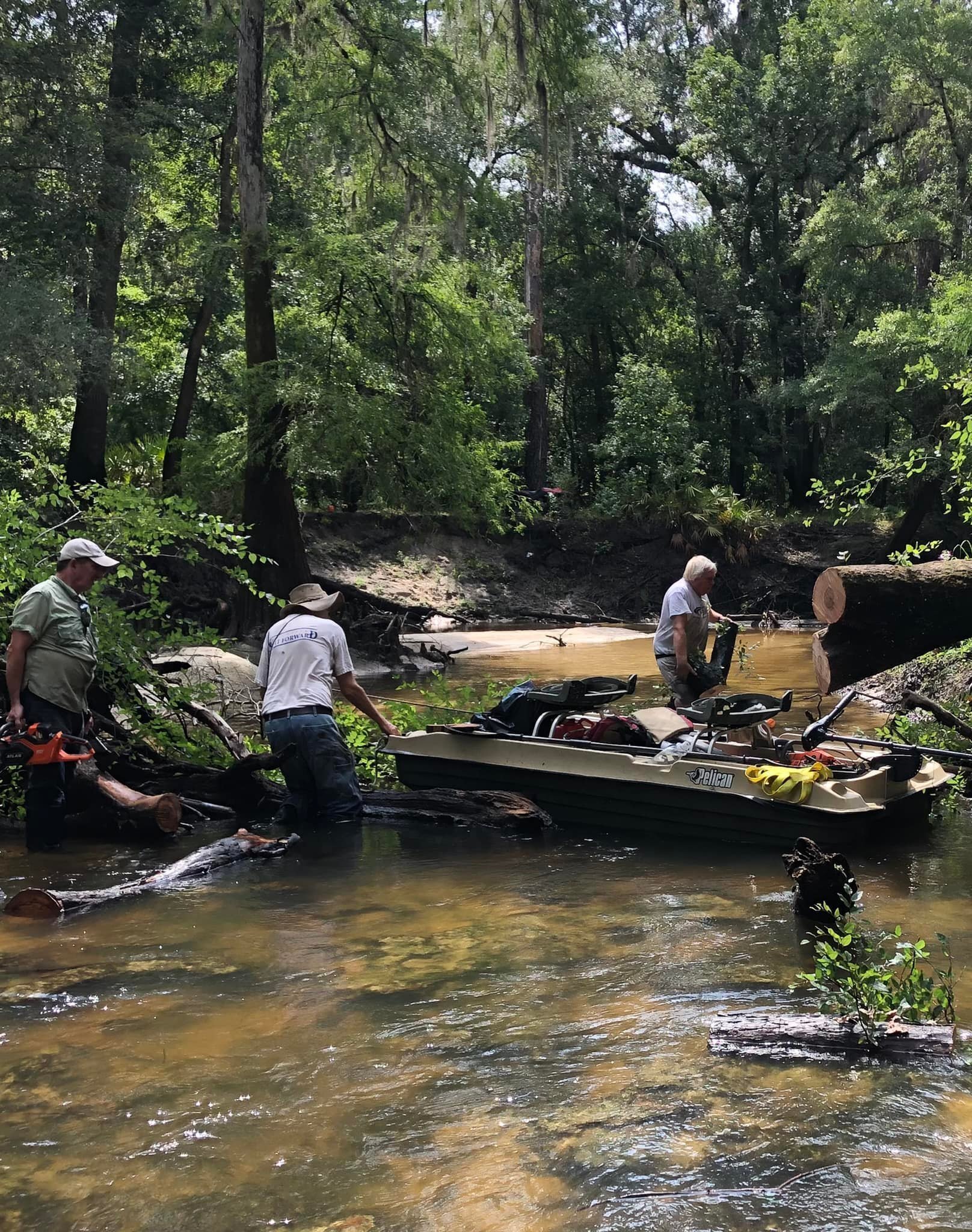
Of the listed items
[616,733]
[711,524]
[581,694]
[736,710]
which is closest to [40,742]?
[581,694]

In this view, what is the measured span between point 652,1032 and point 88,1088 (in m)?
2.10

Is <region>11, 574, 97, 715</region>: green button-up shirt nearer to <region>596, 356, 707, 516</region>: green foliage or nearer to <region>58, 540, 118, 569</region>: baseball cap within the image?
<region>58, 540, 118, 569</region>: baseball cap

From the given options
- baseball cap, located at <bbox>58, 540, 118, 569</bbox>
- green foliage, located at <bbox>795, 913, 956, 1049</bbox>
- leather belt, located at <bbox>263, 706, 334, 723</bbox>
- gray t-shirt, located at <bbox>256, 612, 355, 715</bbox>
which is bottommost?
green foliage, located at <bbox>795, 913, 956, 1049</bbox>

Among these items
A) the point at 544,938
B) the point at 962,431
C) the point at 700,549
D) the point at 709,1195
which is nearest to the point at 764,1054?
the point at 709,1195

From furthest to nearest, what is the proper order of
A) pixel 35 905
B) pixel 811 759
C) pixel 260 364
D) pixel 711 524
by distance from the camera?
pixel 711 524 < pixel 260 364 < pixel 811 759 < pixel 35 905

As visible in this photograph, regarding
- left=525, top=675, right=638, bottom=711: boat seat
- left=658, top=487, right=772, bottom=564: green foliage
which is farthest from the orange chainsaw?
left=658, top=487, right=772, bottom=564: green foliage

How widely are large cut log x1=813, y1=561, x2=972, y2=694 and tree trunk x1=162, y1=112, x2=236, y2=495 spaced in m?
13.0

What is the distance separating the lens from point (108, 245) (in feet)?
61.2

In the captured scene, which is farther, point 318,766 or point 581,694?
point 581,694

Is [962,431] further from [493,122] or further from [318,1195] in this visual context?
[493,122]

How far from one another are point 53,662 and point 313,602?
2.01 m

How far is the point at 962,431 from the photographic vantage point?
29.5 feet

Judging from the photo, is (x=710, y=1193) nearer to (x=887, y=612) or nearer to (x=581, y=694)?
(x=887, y=612)

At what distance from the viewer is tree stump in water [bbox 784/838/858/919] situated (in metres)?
5.61
